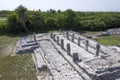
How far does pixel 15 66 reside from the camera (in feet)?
67.3

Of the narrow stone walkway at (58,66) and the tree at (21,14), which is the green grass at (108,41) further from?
the tree at (21,14)

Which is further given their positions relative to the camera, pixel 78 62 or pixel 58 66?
pixel 58 66

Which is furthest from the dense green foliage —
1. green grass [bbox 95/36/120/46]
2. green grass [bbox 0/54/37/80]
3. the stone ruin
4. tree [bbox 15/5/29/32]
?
green grass [bbox 0/54/37/80]

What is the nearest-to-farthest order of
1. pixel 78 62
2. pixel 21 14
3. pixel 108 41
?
pixel 78 62 < pixel 108 41 < pixel 21 14

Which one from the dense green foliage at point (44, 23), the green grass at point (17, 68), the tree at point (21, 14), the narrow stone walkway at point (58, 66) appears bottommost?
the green grass at point (17, 68)

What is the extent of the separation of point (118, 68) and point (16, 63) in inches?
459

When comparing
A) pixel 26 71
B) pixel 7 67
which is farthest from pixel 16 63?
pixel 26 71

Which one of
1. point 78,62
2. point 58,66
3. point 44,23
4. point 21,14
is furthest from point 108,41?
point 21,14

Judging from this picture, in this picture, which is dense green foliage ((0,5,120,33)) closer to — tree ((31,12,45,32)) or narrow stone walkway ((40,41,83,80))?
tree ((31,12,45,32))

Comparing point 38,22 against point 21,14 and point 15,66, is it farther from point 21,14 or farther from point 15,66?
point 15,66

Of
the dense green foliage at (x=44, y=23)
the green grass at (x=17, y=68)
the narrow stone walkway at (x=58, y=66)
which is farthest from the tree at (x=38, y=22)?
the green grass at (x=17, y=68)

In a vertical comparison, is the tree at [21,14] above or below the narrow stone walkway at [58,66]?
above

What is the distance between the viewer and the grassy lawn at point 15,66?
17.7 meters

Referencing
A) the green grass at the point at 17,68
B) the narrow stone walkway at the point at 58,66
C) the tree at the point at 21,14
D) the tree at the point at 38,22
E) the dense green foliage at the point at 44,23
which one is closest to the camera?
the narrow stone walkway at the point at 58,66
